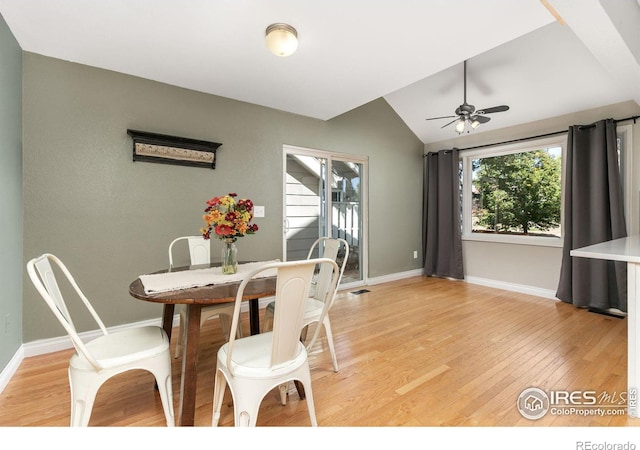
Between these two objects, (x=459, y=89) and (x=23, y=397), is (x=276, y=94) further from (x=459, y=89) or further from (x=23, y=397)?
(x=23, y=397)

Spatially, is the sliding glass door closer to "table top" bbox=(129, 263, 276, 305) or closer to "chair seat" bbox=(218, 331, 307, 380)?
"table top" bbox=(129, 263, 276, 305)

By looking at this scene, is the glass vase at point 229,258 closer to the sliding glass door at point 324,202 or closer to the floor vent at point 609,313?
the sliding glass door at point 324,202

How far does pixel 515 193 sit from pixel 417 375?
11.3 ft

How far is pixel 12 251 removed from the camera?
223 centimetres

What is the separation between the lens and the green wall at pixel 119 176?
2498mm

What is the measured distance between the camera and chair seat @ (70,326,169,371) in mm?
1441

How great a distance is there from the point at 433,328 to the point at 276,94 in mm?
2835

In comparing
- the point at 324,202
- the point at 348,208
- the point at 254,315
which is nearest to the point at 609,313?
the point at 348,208

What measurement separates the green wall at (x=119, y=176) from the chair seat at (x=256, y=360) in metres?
1.87

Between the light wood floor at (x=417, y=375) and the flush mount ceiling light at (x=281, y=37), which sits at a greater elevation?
the flush mount ceiling light at (x=281, y=37)

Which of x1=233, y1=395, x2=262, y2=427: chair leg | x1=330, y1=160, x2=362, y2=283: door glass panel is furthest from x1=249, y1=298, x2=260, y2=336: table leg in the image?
x1=330, y1=160, x2=362, y2=283: door glass panel

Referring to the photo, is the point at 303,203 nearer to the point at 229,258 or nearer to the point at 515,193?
the point at 229,258

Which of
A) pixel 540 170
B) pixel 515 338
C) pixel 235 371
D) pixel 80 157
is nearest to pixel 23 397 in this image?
pixel 235 371

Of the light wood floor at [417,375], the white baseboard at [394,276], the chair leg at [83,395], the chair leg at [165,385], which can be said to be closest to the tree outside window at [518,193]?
the white baseboard at [394,276]
